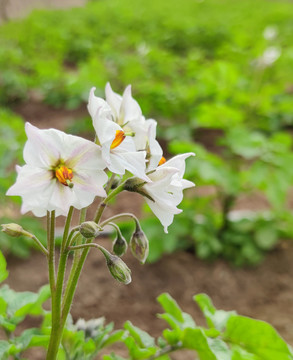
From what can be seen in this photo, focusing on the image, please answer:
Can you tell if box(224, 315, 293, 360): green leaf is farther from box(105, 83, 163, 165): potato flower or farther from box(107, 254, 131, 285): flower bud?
box(105, 83, 163, 165): potato flower

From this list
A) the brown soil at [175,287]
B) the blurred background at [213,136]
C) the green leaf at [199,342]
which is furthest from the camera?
the blurred background at [213,136]

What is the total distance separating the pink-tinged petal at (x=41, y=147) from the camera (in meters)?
→ 0.94

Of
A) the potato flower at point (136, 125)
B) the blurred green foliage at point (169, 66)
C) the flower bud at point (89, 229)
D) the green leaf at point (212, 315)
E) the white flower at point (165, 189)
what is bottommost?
the flower bud at point (89, 229)

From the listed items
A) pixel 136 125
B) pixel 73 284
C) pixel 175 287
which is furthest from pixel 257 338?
pixel 175 287

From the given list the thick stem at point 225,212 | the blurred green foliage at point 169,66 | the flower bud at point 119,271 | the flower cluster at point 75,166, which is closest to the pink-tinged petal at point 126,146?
the flower cluster at point 75,166

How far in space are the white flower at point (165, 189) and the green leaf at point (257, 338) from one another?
1.54ft

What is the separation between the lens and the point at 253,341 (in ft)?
4.52

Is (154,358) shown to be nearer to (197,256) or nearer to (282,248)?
(197,256)

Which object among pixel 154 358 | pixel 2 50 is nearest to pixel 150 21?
pixel 2 50

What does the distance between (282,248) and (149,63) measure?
9.03ft

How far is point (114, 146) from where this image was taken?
989mm

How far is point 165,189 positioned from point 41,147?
252mm

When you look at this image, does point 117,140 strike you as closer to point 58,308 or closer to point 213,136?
point 58,308

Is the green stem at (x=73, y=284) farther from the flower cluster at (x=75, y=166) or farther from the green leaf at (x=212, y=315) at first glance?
the green leaf at (x=212, y=315)
